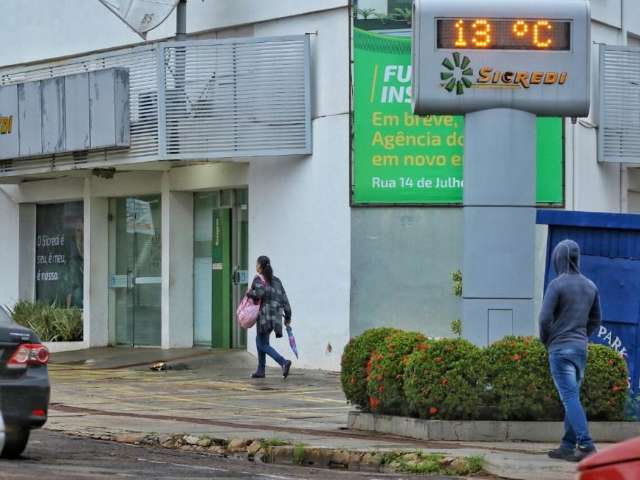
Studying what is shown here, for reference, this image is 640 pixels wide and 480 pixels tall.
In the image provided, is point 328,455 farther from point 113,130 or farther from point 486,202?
point 113,130

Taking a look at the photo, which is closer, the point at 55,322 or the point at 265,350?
the point at 265,350

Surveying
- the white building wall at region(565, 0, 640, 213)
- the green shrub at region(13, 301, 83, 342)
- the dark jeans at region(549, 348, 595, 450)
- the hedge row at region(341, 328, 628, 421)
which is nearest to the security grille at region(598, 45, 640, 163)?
the white building wall at region(565, 0, 640, 213)

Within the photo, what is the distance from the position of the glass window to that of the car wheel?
17499mm

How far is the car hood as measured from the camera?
4984 millimetres

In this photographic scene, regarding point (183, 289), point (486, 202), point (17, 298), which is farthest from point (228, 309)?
point (486, 202)

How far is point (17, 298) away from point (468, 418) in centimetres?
1819

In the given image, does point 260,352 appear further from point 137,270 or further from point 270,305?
point 137,270

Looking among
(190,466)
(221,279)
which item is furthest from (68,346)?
(190,466)

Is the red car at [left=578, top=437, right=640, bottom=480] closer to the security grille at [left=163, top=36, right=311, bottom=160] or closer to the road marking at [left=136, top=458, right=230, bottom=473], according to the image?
the road marking at [left=136, top=458, right=230, bottom=473]

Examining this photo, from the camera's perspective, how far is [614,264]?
43.3 ft

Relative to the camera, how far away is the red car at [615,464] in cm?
493

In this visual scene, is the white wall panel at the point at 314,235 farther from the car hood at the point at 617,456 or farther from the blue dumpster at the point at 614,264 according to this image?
the car hood at the point at 617,456

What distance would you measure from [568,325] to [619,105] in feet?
38.9

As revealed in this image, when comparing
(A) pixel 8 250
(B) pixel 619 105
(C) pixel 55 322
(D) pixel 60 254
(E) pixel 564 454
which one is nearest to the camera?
(E) pixel 564 454
